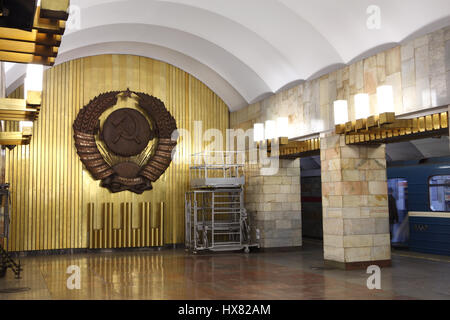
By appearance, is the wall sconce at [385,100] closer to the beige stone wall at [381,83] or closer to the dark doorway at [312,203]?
the beige stone wall at [381,83]

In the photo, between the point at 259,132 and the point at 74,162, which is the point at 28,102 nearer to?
the point at 259,132

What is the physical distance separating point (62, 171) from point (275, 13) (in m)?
7.81

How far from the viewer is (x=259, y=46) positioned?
12.2 m

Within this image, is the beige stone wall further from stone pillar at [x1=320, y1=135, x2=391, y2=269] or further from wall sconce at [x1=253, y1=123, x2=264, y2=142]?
stone pillar at [x1=320, y1=135, x2=391, y2=269]

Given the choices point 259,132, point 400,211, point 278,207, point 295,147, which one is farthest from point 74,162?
point 400,211

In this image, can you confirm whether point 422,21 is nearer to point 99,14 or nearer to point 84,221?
point 99,14

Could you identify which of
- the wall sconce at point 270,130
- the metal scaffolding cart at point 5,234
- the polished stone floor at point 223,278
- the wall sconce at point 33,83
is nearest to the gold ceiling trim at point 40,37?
the wall sconce at point 33,83

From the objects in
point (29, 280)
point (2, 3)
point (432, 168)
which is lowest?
point (29, 280)

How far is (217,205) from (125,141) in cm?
368

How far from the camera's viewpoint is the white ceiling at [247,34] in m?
9.05

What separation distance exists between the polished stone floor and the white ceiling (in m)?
4.65

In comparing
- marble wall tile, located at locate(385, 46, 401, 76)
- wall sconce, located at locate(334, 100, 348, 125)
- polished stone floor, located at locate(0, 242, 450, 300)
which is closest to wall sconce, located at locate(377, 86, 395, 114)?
marble wall tile, located at locate(385, 46, 401, 76)

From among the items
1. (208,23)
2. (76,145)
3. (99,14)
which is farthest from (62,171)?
(208,23)

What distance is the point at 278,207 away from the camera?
13891 mm
